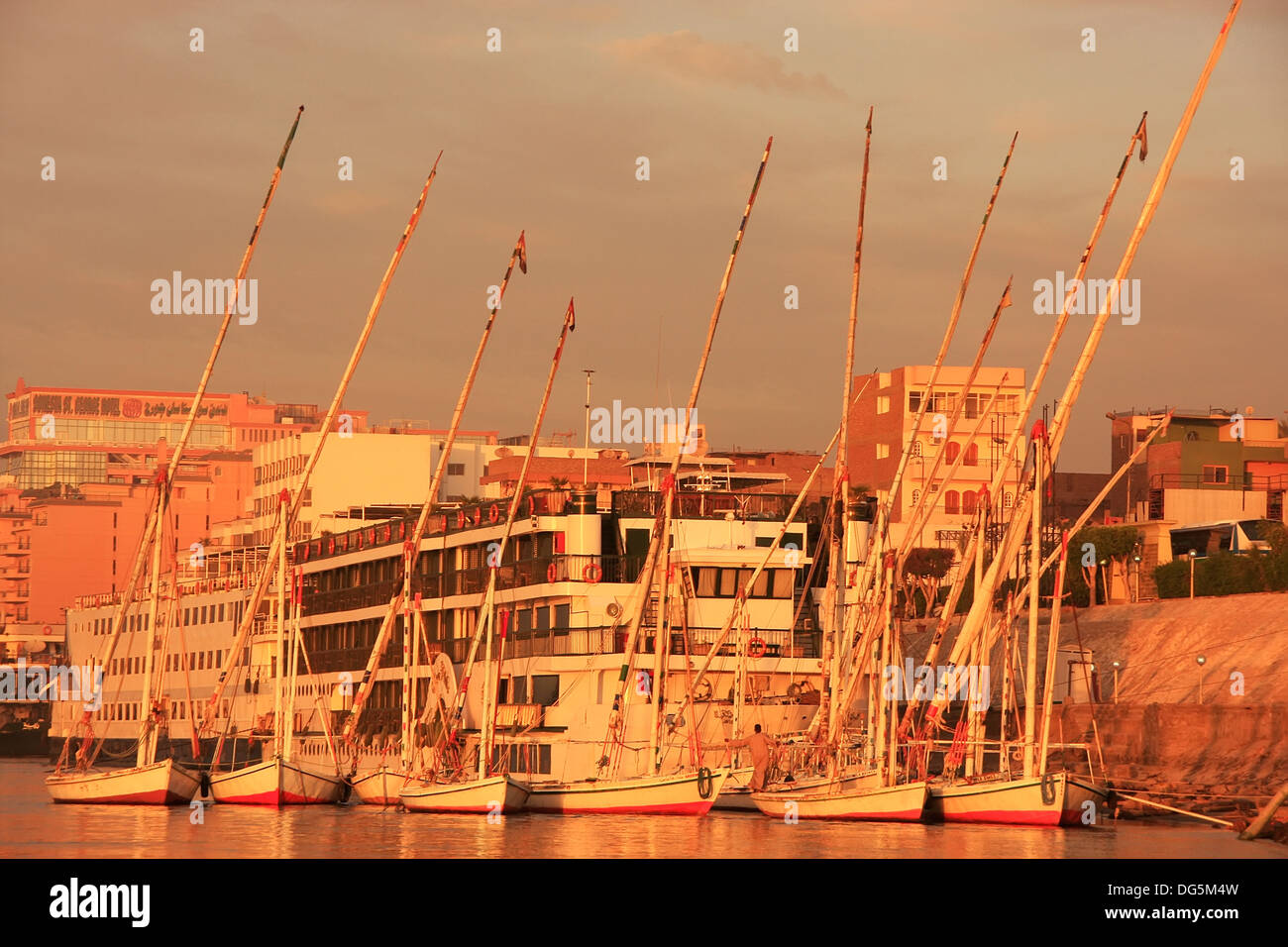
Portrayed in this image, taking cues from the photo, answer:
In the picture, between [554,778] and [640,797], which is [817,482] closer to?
[554,778]

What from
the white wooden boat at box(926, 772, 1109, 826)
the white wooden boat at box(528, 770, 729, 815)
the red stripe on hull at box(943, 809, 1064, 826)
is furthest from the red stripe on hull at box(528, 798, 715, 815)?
the red stripe on hull at box(943, 809, 1064, 826)

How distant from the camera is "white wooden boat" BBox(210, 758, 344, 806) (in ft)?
232

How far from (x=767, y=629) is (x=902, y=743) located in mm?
25564

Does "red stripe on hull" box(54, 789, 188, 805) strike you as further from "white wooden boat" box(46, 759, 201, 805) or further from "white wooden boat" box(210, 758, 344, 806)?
"white wooden boat" box(210, 758, 344, 806)

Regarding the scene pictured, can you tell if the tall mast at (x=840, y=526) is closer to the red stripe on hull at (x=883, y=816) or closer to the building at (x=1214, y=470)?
the red stripe on hull at (x=883, y=816)

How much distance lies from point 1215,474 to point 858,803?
9865 cm

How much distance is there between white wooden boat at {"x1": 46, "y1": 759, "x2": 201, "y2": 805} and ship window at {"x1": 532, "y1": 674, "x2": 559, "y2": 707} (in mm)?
16188

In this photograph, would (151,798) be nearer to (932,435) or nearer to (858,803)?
(858,803)

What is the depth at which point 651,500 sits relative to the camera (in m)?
88.1

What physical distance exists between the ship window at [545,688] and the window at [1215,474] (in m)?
78.2

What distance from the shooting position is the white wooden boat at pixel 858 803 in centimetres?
5669

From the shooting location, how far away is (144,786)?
70.6 meters
